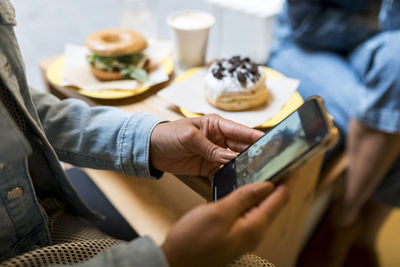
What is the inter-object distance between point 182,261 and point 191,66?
662mm

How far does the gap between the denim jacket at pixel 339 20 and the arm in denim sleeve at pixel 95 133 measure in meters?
0.71

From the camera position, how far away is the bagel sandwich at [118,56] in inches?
31.4

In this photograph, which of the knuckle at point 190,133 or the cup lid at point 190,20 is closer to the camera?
the knuckle at point 190,133

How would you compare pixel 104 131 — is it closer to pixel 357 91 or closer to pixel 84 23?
pixel 357 91

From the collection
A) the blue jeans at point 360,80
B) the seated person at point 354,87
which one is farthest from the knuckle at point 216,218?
the seated person at point 354,87

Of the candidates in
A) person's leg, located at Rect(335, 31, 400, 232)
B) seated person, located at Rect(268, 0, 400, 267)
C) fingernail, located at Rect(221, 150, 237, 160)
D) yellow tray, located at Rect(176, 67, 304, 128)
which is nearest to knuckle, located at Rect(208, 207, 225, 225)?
fingernail, located at Rect(221, 150, 237, 160)

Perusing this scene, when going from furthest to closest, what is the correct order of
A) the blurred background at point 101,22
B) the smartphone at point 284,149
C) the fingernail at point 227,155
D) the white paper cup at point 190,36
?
the blurred background at point 101,22 → the white paper cup at point 190,36 → the fingernail at point 227,155 → the smartphone at point 284,149

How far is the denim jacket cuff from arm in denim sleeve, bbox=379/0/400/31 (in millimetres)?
802

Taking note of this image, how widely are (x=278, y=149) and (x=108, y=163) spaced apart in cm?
33

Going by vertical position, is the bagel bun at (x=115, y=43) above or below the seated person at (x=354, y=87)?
above

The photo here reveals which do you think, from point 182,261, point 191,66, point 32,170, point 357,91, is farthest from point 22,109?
point 357,91

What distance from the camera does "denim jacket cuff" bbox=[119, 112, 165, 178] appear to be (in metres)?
0.54

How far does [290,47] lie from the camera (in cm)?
113

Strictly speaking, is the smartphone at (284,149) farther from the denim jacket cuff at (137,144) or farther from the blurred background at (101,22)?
the blurred background at (101,22)
